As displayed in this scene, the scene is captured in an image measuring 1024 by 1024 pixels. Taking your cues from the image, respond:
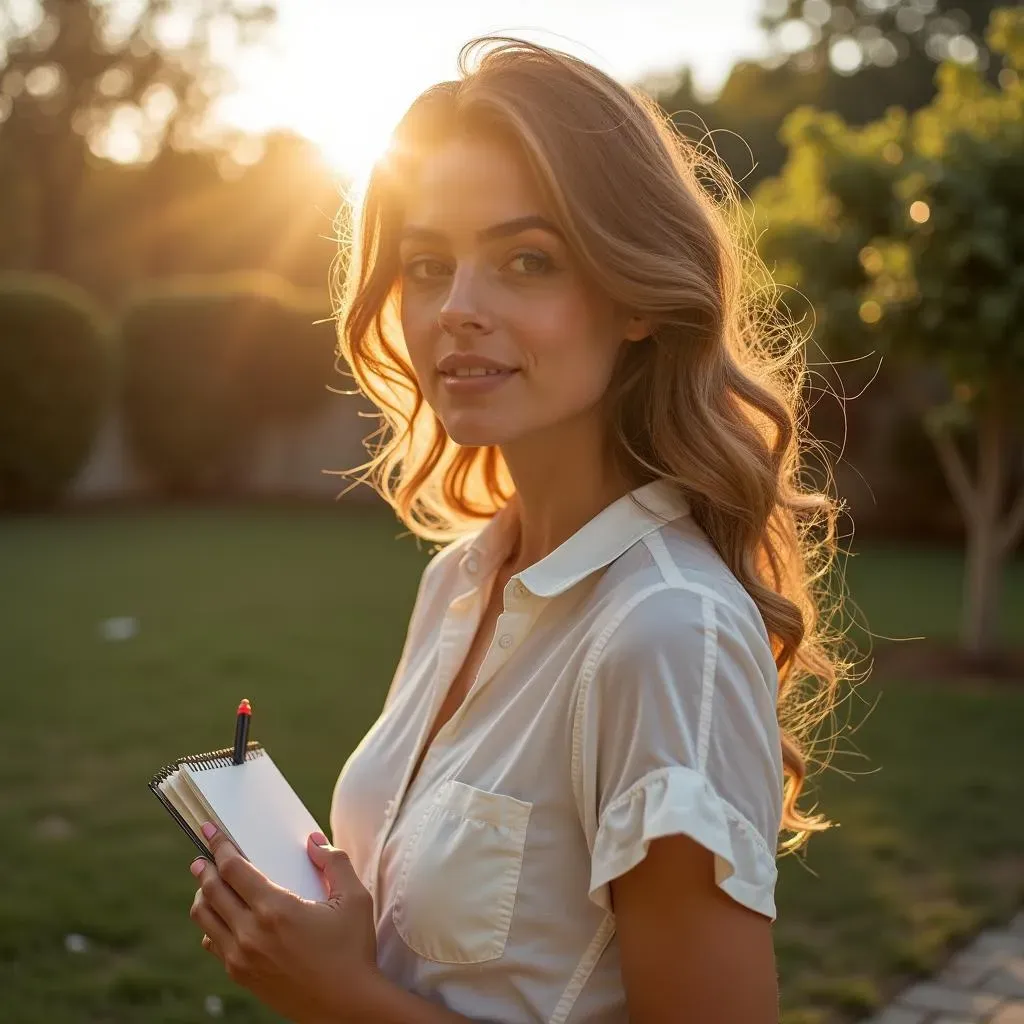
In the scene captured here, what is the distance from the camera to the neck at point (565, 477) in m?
2.13


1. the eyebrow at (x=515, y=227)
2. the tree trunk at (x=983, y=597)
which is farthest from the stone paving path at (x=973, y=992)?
the tree trunk at (x=983, y=597)

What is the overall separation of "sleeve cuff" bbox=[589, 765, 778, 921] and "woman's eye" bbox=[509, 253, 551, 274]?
788 mm

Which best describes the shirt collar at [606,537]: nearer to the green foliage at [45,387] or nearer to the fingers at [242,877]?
the fingers at [242,877]

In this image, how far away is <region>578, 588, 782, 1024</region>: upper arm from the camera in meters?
1.53

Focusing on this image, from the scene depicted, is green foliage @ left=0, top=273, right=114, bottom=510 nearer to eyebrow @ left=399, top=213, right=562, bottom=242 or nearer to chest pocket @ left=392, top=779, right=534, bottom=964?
eyebrow @ left=399, top=213, right=562, bottom=242

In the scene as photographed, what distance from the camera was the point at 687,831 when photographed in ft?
4.92

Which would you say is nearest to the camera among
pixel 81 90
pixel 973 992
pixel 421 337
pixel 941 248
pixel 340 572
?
pixel 421 337

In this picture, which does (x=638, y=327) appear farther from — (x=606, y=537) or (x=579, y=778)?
(x=579, y=778)

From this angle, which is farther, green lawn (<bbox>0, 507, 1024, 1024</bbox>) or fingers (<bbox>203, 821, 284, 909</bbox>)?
green lawn (<bbox>0, 507, 1024, 1024</bbox>)

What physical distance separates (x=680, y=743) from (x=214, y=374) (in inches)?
689

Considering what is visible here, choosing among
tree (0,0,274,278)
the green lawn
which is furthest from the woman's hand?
tree (0,0,274,278)

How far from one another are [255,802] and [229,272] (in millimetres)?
35814

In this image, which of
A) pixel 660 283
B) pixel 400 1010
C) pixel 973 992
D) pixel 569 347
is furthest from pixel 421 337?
pixel 973 992

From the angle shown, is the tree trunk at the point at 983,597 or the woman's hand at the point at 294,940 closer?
the woman's hand at the point at 294,940
